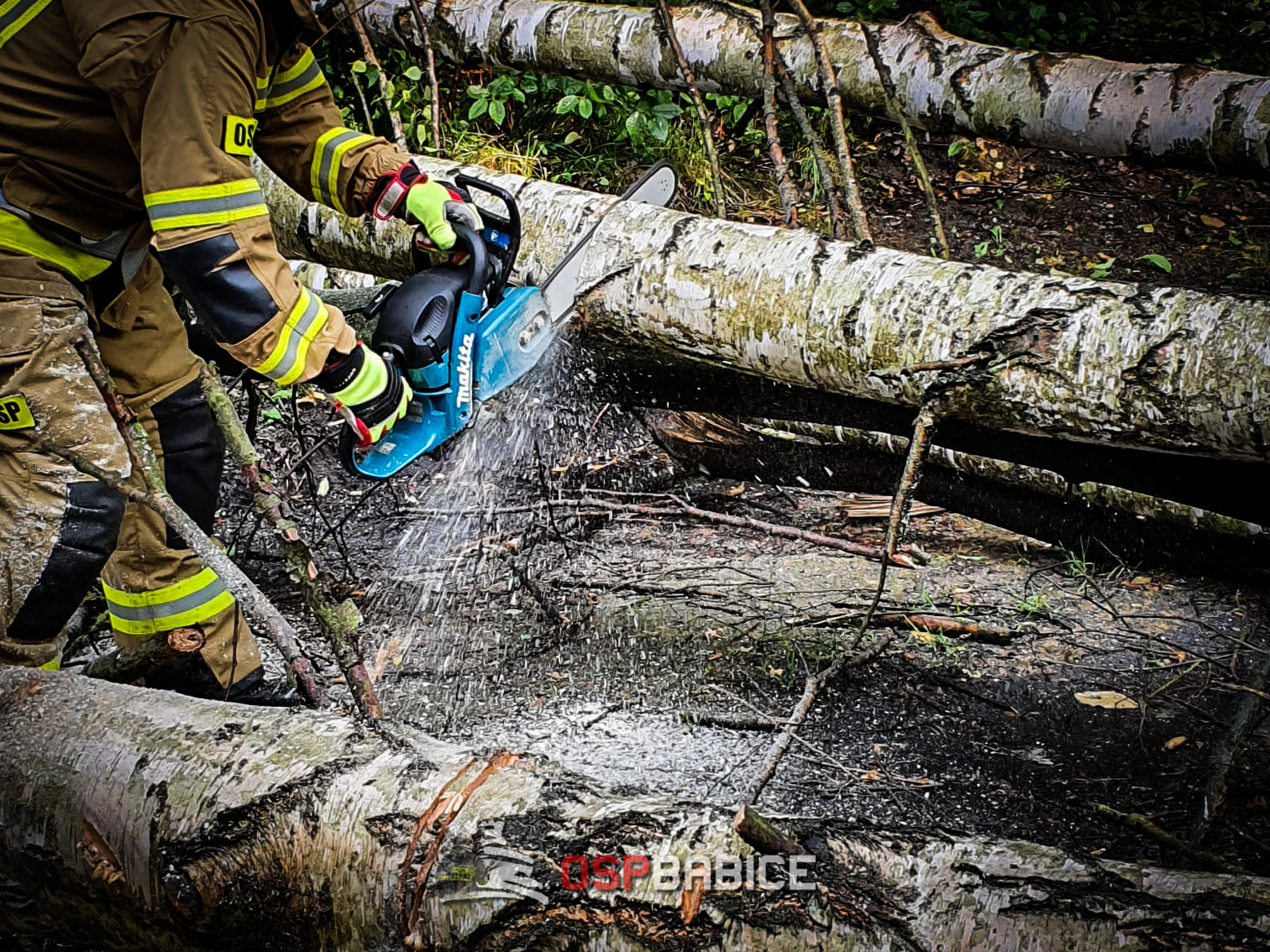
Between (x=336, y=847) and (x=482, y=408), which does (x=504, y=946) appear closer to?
(x=336, y=847)

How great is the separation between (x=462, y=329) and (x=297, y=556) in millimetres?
1263

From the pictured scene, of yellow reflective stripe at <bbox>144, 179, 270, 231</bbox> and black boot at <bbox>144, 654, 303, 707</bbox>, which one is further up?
yellow reflective stripe at <bbox>144, 179, 270, 231</bbox>

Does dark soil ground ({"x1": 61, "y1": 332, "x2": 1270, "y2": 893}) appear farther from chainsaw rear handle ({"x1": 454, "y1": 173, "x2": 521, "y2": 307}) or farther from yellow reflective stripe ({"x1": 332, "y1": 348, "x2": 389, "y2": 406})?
yellow reflective stripe ({"x1": 332, "y1": 348, "x2": 389, "y2": 406})

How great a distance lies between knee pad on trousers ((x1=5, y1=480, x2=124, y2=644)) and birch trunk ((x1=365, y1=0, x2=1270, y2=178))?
3.36 meters

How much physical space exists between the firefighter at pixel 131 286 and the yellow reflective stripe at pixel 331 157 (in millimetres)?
181

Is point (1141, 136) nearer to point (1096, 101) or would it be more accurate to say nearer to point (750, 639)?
point (1096, 101)

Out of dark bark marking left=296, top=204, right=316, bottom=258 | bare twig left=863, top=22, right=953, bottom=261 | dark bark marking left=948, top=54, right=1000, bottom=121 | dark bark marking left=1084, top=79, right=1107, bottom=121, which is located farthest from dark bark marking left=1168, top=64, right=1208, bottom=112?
dark bark marking left=296, top=204, right=316, bottom=258

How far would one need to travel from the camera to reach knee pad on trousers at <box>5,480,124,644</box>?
6.93 ft

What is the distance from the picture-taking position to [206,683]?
2572 mm

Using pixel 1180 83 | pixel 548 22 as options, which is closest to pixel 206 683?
pixel 548 22

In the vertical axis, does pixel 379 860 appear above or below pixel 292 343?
below

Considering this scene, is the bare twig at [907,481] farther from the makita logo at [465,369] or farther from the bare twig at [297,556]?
the makita logo at [465,369]

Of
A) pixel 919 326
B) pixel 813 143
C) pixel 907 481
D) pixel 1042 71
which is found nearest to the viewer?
pixel 907 481

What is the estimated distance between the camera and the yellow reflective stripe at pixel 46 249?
2127 millimetres
